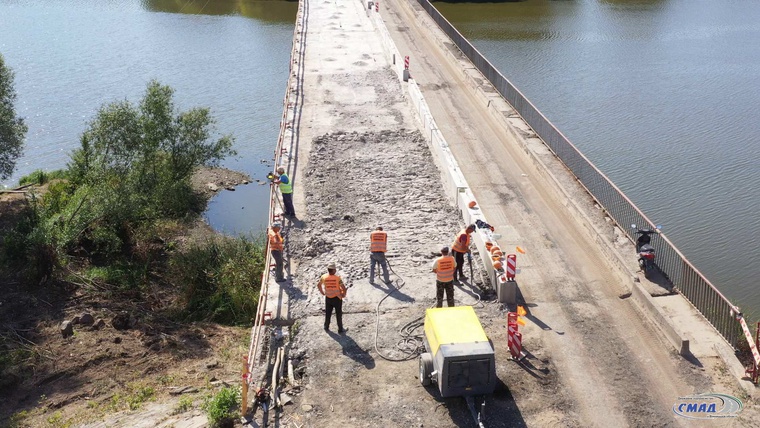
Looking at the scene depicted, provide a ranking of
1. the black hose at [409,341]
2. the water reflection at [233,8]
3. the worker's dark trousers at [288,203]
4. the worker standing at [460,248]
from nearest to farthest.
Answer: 1. the black hose at [409,341]
2. the worker standing at [460,248]
3. the worker's dark trousers at [288,203]
4. the water reflection at [233,8]

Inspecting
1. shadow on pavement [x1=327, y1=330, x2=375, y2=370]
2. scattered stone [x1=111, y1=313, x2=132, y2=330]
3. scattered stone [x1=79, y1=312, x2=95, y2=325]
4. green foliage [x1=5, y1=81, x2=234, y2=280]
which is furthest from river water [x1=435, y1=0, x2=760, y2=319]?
scattered stone [x1=79, y1=312, x2=95, y2=325]

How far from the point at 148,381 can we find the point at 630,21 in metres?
52.2

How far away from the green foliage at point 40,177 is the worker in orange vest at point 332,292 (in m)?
22.4

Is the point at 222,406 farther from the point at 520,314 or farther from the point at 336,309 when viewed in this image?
the point at 520,314

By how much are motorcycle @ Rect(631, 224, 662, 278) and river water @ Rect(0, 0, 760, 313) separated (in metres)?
6.10

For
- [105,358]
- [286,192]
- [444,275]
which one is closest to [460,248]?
[444,275]

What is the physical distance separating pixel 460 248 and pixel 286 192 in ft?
20.9

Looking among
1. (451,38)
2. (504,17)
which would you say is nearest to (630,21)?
(504,17)

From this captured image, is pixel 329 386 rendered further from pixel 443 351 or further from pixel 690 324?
pixel 690 324

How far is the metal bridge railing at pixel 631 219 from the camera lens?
1572 centimetres

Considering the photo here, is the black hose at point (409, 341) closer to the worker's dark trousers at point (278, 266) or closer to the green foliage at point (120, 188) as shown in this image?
Answer: the worker's dark trousers at point (278, 266)

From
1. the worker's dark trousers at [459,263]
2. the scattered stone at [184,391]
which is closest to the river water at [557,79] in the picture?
the worker's dark trousers at [459,263]

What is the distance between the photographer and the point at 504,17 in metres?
63.3

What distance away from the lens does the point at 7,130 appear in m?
28.2
